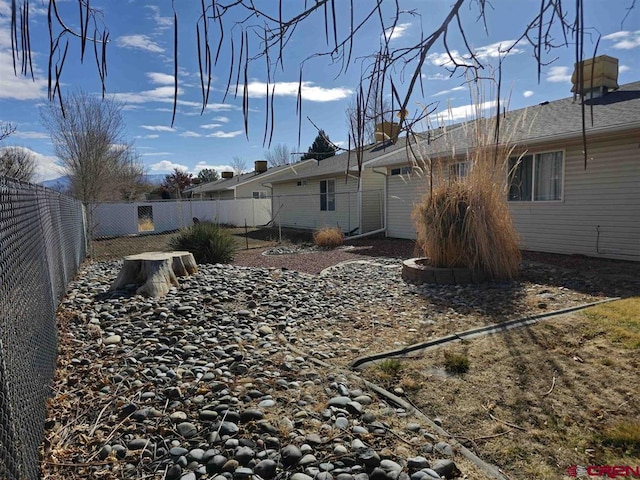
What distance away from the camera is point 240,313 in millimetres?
4203

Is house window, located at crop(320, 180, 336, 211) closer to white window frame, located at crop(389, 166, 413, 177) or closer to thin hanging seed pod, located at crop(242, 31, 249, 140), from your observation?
white window frame, located at crop(389, 166, 413, 177)

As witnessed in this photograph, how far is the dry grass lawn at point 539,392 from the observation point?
6.48 feet

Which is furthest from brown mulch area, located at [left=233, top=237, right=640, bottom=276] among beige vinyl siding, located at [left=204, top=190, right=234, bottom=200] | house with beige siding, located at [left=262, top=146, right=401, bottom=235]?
beige vinyl siding, located at [left=204, top=190, right=234, bottom=200]

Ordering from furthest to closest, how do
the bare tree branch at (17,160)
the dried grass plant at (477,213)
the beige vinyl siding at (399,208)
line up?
the beige vinyl siding at (399,208), the bare tree branch at (17,160), the dried grass plant at (477,213)

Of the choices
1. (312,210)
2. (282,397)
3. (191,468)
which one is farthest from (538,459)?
(312,210)

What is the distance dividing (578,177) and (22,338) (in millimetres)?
8855

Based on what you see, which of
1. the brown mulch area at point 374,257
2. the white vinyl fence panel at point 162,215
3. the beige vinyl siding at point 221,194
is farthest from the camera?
the beige vinyl siding at point 221,194

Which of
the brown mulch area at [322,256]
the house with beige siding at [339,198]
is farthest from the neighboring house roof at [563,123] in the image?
the house with beige siding at [339,198]

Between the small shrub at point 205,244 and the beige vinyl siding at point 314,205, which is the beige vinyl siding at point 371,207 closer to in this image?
the beige vinyl siding at point 314,205

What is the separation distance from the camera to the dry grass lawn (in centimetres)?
198

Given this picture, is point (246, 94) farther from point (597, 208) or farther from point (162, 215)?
point (162, 215)

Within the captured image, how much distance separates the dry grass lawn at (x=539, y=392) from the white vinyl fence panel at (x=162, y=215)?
13.4 m

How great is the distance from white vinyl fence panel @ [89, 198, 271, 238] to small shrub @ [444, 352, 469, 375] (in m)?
13.4

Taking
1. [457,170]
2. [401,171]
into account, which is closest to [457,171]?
[457,170]
